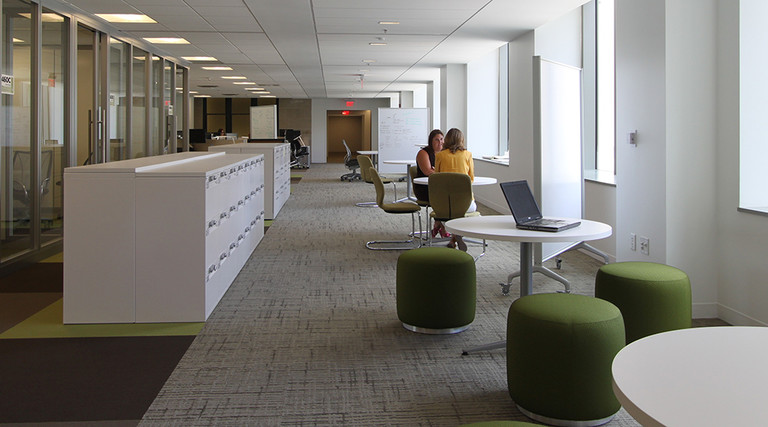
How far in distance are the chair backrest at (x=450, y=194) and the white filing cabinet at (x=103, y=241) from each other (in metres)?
2.71

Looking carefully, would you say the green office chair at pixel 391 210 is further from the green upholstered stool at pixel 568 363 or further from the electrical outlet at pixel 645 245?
the green upholstered stool at pixel 568 363

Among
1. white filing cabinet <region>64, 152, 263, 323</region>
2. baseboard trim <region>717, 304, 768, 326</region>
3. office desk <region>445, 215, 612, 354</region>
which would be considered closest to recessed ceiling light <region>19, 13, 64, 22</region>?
white filing cabinet <region>64, 152, 263, 323</region>

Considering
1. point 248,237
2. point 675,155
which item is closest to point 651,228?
point 675,155

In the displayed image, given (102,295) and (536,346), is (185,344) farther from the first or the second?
(536,346)

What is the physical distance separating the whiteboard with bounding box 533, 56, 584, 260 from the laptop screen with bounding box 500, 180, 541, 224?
110cm

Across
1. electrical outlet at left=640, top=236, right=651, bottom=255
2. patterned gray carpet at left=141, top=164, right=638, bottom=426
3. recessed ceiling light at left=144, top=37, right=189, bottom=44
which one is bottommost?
patterned gray carpet at left=141, top=164, right=638, bottom=426

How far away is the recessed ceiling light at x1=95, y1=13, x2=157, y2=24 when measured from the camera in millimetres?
8383

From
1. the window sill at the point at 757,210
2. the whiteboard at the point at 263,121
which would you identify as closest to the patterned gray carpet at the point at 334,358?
the window sill at the point at 757,210

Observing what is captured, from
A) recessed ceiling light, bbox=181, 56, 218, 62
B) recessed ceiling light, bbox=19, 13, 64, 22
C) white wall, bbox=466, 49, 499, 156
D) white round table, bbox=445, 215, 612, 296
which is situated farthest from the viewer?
white wall, bbox=466, 49, 499, 156

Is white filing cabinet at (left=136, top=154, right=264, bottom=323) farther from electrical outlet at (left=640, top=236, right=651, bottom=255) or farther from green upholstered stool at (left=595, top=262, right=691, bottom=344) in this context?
electrical outlet at (left=640, top=236, right=651, bottom=255)

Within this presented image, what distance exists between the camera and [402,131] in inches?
615

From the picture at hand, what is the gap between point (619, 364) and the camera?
66.6 inches

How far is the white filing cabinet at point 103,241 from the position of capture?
4.60 m

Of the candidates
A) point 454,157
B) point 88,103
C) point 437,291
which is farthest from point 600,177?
point 88,103
